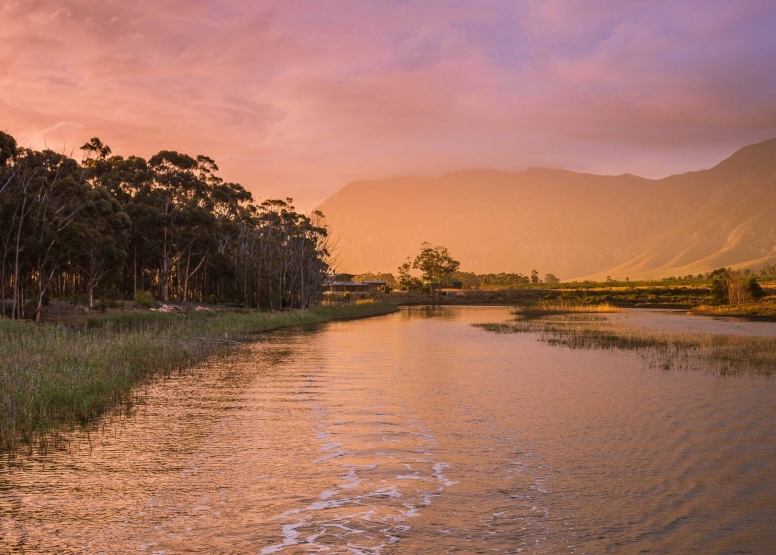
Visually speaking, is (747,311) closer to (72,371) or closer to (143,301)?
(143,301)

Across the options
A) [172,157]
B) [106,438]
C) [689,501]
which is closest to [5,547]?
[106,438]

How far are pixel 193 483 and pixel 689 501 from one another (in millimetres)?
8386

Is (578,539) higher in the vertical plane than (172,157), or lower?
lower

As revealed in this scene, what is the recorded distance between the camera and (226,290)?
86062 mm

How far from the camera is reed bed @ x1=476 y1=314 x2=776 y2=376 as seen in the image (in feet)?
94.0

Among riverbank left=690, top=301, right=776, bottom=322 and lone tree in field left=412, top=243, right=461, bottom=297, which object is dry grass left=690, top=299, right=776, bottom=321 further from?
lone tree in field left=412, top=243, right=461, bottom=297

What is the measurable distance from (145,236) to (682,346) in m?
51.5

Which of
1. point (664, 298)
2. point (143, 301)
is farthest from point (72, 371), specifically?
point (664, 298)

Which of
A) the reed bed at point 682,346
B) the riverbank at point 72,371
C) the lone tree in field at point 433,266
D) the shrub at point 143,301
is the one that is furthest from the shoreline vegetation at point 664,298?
the riverbank at point 72,371

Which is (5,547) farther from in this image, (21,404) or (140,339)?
(140,339)

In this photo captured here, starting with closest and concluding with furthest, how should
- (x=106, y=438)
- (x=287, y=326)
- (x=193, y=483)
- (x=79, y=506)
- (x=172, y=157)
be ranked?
(x=79, y=506), (x=193, y=483), (x=106, y=438), (x=287, y=326), (x=172, y=157)

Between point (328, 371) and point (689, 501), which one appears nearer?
point (689, 501)

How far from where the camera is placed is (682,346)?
3650 cm

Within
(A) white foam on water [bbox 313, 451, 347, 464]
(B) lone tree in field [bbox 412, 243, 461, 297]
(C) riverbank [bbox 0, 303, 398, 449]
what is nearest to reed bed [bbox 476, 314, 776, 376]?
(A) white foam on water [bbox 313, 451, 347, 464]
